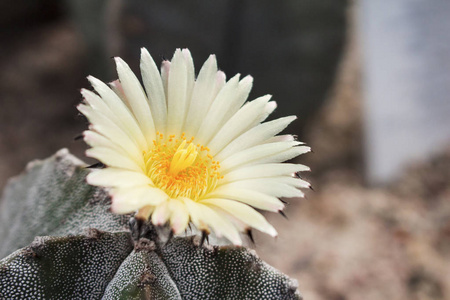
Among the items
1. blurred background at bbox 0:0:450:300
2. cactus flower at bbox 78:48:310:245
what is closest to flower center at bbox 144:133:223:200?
cactus flower at bbox 78:48:310:245

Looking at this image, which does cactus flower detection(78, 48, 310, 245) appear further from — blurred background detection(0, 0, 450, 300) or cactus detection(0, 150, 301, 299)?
blurred background detection(0, 0, 450, 300)

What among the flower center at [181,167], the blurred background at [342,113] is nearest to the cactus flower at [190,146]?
the flower center at [181,167]

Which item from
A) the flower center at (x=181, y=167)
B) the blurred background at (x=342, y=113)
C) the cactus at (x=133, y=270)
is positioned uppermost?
the blurred background at (x=342, y=113)

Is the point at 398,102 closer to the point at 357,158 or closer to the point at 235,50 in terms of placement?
the point at 357,158

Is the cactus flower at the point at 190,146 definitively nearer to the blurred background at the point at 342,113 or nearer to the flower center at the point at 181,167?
the flower center at the point at 181,167

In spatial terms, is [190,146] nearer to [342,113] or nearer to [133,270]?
[133,270]
